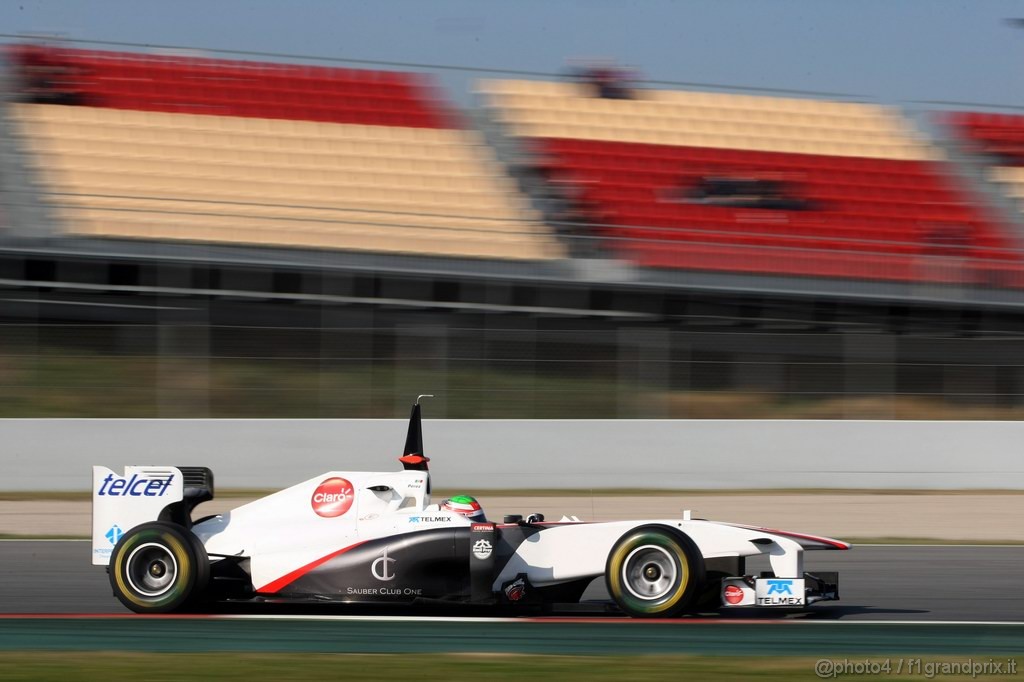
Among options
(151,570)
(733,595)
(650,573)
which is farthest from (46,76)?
(733,595)

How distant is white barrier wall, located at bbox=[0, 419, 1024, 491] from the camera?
13.2 m

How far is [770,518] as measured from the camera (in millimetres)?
11984

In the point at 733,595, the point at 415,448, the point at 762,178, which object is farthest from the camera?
the point at 762,178

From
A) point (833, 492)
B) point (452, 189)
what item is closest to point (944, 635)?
point (833, 492)

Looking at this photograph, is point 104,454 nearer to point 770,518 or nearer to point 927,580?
point 770,518

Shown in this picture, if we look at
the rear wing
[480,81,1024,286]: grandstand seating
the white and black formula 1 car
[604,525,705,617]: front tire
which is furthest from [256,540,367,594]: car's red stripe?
[480,81,1024,286]: grandstand seating

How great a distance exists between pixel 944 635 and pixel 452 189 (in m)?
12.7

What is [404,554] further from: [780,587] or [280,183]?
[280,183]

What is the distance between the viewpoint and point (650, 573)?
6.60 metres

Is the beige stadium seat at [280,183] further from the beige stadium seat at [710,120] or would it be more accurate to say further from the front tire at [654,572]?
the front tire at [654,572]

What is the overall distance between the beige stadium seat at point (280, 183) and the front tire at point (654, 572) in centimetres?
897

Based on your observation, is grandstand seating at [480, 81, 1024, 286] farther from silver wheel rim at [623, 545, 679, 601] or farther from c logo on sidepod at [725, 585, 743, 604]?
silver wheel rim at [623, 545, 679, 601]

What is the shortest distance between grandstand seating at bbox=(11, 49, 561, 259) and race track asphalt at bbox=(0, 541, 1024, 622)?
6276mm

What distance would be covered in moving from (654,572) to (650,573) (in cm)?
2
